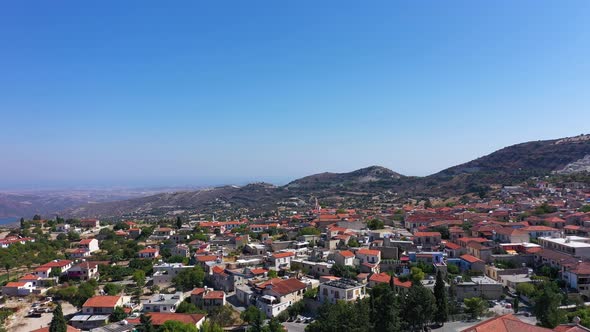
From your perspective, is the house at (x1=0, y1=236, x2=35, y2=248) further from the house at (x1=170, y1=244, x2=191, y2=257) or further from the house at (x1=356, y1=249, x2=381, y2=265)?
the house at (x1=356, y1=249, x2=381, y2=265)

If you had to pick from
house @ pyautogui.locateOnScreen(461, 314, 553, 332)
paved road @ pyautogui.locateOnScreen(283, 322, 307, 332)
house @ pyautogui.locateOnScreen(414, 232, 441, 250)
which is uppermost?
house @ pyautogui.locateOnScreen(414, 232, 441, 250)

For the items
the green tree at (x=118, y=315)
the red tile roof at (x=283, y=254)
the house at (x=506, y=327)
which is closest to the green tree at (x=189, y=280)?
the green tree at (x=118, y=315)

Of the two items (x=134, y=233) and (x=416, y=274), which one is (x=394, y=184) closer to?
(x=134, y=233)

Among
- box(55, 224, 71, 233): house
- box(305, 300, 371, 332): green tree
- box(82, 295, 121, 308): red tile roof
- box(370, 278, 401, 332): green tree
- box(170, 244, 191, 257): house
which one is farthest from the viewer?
box(55, 224, 71, 233): house

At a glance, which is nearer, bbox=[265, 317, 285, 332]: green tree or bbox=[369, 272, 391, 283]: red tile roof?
bbox=[265, 317, 285, 332]: green tree

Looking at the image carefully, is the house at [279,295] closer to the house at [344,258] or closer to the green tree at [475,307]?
the house at [344,258]

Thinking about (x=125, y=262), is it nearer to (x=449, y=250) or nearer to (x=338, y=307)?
(x=338, y=307)

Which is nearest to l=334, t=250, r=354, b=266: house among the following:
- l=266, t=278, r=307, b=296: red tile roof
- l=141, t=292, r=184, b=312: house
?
l=266, t=278, r=307, b=296: red tile roof
